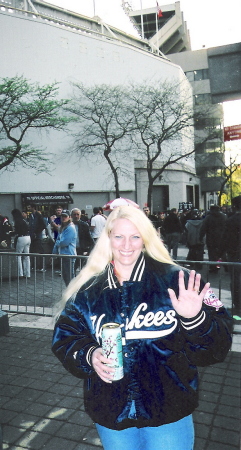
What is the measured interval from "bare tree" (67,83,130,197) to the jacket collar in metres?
31.9

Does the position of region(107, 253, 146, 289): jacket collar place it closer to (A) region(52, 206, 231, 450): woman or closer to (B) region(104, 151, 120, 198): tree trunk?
(A) region(52, 206, 231, 450): woman

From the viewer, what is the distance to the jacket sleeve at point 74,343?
179 cm

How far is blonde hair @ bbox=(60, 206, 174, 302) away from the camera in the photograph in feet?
6.82

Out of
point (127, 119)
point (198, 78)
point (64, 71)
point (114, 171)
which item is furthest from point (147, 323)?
point (198, 78)

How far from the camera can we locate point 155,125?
3503 centimetres

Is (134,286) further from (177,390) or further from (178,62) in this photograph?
(178,62)

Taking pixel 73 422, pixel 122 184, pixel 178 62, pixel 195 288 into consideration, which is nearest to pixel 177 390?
pixel 195 288

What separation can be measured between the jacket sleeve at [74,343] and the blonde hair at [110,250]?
5.8 inches

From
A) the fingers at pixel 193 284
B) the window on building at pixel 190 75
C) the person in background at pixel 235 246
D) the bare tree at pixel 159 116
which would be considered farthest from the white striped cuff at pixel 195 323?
the window on building at pixel 190 75

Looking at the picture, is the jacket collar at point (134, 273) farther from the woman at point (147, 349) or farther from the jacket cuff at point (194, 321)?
the jacket cuff at point (194, 321)

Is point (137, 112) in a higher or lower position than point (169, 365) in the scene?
higher

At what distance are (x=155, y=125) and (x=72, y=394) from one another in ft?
109

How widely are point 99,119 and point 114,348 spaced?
109 feet

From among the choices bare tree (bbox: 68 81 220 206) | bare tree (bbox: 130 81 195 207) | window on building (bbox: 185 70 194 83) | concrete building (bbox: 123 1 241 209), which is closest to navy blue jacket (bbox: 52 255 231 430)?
concrete building (bbox: 123 1 241 209)
